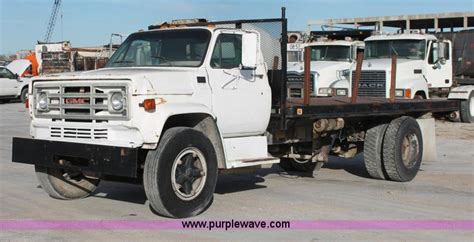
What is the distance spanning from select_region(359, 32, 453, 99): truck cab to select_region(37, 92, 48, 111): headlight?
36.5ft

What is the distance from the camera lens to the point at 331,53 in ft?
63.1

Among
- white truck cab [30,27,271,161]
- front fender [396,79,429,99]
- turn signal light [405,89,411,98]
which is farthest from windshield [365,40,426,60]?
white truck cab [30,27,271,161]

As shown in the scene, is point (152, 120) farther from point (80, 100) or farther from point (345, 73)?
point (345, 73)

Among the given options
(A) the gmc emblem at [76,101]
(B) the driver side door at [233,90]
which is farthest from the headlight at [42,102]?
(B) the driver side door at [233,90]

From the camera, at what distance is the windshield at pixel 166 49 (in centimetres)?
721

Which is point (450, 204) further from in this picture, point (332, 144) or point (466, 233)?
point (332, 144)

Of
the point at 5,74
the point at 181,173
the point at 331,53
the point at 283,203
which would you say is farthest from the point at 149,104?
the point at 5,74

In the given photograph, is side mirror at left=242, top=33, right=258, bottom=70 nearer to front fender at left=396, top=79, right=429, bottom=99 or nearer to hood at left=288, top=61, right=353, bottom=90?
front fender at left=396, top=79, right=429, bottom=99

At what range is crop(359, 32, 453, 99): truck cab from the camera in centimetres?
1655

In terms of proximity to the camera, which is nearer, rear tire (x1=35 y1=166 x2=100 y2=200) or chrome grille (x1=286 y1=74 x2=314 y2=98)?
rear tire (x1=35 y1=166 x2=100 y2=200)

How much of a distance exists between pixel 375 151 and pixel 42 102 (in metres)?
5.20

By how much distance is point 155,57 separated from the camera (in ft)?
24.3

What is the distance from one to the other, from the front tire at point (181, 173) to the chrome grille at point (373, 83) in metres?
10.1

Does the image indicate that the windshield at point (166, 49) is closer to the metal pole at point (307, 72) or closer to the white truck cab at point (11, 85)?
the metal pole at point (307, 72)
